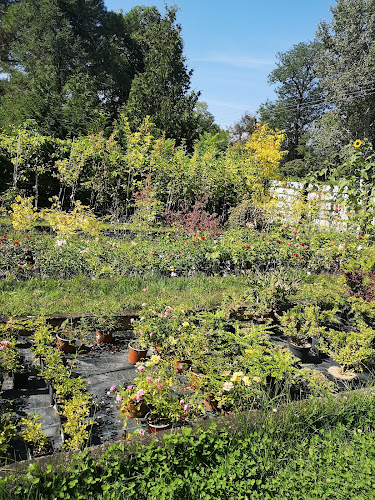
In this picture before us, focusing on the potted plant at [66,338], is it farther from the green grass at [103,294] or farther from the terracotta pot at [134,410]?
the terracotta pot at [134,410]

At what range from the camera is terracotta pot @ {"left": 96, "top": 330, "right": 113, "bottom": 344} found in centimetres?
395

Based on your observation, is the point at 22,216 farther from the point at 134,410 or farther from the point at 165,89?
the point at 165,89

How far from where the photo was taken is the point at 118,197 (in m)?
12.0

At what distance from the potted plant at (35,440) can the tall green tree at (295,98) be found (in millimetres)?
31103

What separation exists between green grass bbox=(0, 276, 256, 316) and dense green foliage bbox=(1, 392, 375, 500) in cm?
186

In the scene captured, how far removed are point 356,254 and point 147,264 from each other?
3634mm

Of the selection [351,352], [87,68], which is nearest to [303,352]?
[351,352]

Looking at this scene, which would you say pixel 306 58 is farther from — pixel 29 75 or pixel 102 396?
pixel 102 396

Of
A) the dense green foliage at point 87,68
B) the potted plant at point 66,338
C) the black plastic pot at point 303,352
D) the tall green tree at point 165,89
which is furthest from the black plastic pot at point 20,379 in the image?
the tall green tree at point 165,89

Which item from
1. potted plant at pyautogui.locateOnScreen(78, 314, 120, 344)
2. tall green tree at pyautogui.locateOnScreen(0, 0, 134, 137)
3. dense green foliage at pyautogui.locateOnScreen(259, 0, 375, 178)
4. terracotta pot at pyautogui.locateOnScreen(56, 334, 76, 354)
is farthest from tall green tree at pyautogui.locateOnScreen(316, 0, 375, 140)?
terracotta pot at pyautogui.locateOnScreen(56, 334, 76, 354)

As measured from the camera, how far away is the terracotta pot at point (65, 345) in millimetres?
3604

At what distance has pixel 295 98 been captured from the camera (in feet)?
104

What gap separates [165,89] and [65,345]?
61.9 ft

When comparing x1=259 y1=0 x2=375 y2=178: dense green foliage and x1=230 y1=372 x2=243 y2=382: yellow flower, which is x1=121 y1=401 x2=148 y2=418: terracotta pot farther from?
x1=259 y1=0 x2=375 y2=178: dense green foliage
